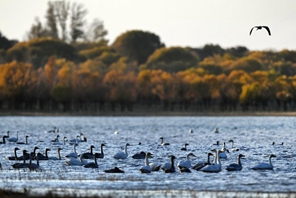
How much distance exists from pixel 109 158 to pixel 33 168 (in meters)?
9.00

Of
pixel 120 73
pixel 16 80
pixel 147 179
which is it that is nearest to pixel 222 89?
pixel 120 73

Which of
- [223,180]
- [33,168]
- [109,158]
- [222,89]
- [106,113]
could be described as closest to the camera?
[223,180]

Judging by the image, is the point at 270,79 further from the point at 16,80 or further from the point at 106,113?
the point at 16,80

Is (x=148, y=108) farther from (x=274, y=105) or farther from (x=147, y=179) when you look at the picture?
(x=147, y=179)

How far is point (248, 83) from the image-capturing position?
188250mm

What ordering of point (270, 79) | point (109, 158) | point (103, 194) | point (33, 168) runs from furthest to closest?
point (270, 79) → point (109, 158) → point (33, 168) → point (103, 194)

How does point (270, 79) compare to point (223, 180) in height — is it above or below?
above

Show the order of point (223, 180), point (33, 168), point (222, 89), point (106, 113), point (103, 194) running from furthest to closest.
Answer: point (222, 89), point (106, 113), point (33, 168), point (223, 180), point (103, 194)

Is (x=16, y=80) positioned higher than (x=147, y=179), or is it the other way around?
(x=16, y=80)

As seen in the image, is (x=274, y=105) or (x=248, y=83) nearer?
A: (x=274, y=105)

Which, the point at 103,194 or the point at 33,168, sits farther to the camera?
the point at 33,168

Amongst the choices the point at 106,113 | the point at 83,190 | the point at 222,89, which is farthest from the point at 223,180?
the point at 222,89

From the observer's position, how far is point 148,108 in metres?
173

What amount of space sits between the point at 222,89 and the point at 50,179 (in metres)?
147
